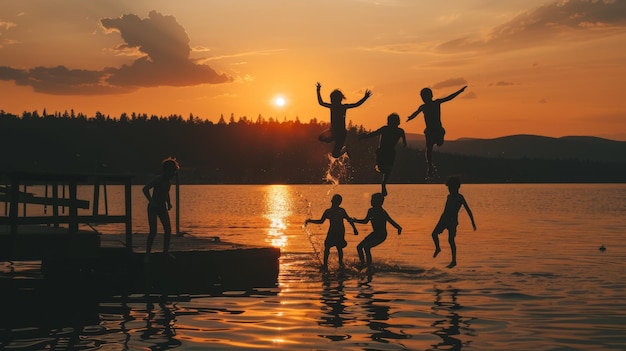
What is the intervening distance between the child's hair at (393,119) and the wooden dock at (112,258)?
8657 millimetres

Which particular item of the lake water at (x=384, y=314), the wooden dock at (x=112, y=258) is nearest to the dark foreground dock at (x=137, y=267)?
the wooden dock at (x=112, y=258)

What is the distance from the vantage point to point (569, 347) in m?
16.4

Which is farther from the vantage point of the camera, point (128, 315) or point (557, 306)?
point (557, 306)

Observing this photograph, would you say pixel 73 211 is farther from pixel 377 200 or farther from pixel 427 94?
pixel 427 94

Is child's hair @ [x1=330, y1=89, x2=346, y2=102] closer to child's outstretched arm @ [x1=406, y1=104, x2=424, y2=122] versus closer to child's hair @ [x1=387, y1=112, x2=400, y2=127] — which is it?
child's hair @ [x1=387, y1=112, x2=400, y2=127]

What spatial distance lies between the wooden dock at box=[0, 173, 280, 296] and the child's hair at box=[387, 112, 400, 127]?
8.66 meters

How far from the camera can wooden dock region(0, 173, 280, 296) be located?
73.7ft

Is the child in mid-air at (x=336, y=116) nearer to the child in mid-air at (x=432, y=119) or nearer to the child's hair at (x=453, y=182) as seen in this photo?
the child in mid-air at (x=432, y=119)

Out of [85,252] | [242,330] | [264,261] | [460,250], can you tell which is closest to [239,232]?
[460,250]

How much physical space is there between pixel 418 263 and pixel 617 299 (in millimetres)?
12534

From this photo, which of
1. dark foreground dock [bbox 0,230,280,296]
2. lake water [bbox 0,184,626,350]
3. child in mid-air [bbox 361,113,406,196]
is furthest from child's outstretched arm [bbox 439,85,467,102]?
dark foreground dock [bbox 0,230,280,296]

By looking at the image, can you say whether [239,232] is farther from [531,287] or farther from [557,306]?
[557,306]

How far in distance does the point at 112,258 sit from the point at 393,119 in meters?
10.8

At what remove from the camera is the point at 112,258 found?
25.0 m
